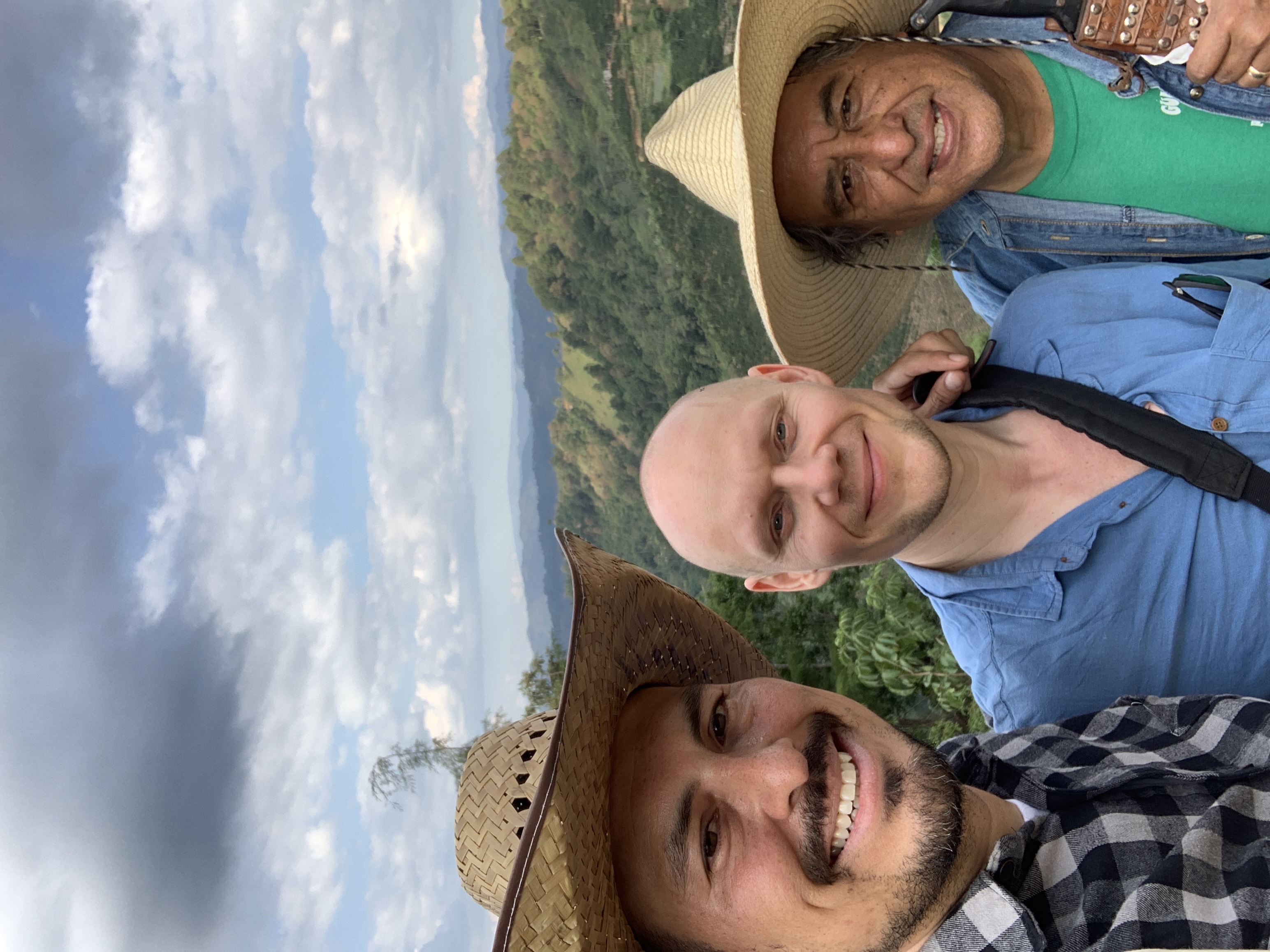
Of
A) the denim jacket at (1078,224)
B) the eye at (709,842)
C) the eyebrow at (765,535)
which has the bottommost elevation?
the eye at (709,842)

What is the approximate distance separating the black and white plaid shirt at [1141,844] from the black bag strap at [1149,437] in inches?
22.0

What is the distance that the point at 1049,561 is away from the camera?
7.09 feet

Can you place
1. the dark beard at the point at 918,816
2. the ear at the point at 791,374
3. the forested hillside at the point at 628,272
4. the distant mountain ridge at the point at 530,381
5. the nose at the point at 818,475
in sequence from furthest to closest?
the distant mountain ridge at the point at 530,381 < the forested hillside at the point at 628,272 < the ear at the point at 791,374 < the nose at the point at 818,475 < the dark beard at the point at 918,816

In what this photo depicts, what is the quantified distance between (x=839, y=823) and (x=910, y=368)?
1.37m

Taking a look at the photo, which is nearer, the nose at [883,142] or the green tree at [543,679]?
the nose at [883,142]

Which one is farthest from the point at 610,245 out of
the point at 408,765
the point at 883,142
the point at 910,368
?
the point at 910,368

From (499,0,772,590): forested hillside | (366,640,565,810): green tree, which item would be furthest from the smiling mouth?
(499,0,772,590): forested hillside

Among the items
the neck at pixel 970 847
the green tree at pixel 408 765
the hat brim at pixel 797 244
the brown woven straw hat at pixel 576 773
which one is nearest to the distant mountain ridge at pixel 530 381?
the green tree at pixel 408 765

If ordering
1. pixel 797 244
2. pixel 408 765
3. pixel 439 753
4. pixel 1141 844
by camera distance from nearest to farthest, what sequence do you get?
pixel 1141 844
pixel 797 244
pixel 408 765
pixel 439 753

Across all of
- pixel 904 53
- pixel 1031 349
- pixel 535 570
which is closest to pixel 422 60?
pixel 535 570

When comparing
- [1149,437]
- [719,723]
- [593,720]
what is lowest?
[719,723]

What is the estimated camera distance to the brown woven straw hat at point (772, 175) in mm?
2357

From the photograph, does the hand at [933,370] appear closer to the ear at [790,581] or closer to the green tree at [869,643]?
the ear at [790,581]

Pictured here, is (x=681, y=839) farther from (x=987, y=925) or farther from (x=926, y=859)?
(x=987, y=925)
